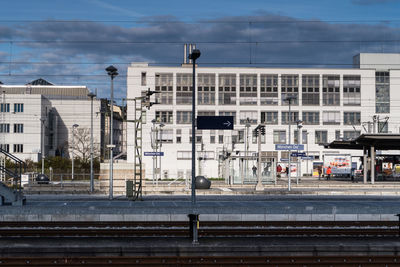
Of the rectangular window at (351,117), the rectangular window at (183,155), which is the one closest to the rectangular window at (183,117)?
the rectangular window at (183,155)

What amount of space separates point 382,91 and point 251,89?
67.5 feet

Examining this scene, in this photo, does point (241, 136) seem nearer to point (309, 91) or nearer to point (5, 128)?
point (309, 91)

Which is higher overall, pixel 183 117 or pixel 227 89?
pixel 227 89

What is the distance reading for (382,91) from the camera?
86750 mm

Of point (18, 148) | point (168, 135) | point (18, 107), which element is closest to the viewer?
point (168, 135)

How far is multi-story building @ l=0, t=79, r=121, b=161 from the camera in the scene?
89812 millimetres

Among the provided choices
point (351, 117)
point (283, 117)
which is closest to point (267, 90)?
point (283, 117)

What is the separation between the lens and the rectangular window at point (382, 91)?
86312mm
